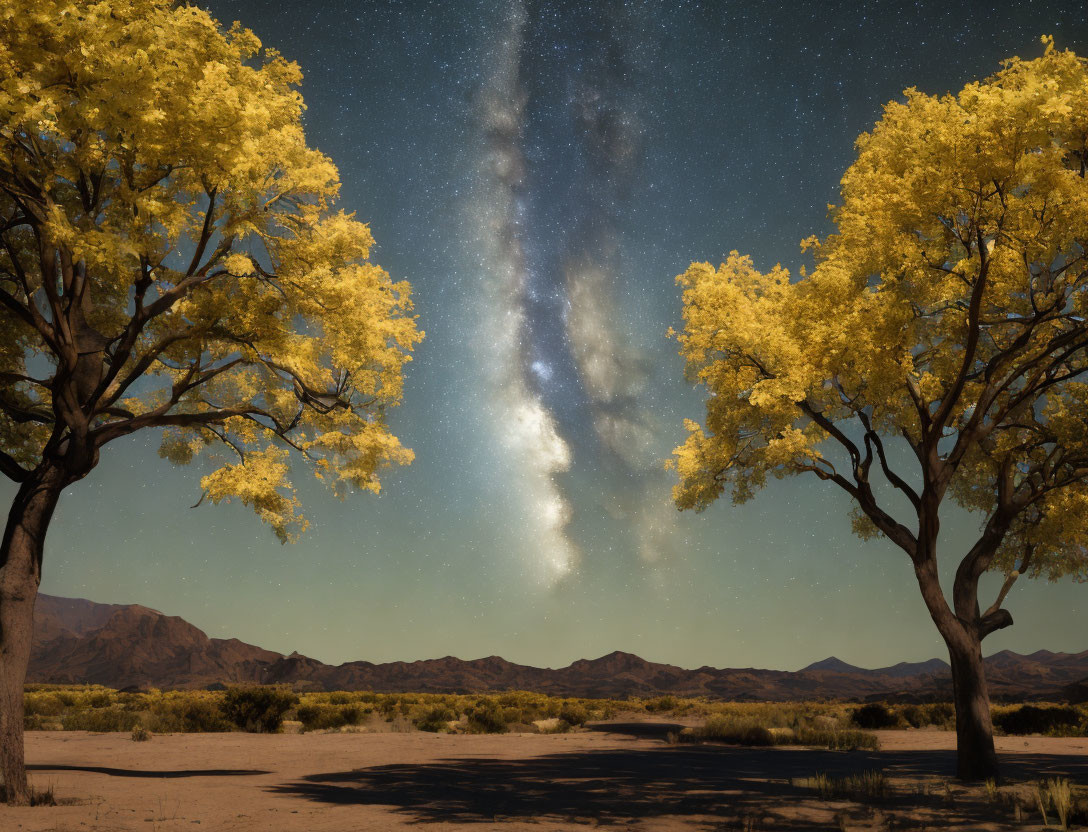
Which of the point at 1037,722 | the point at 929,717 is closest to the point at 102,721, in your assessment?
the point at 929,717

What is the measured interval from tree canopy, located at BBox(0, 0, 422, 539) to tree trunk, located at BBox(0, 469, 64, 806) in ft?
1.66

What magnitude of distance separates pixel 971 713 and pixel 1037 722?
1759 cm

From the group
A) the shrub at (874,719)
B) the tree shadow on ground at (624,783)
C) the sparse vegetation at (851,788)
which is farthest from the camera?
the shrub at (874,719)

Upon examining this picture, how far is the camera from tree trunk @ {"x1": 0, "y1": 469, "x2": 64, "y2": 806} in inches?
409

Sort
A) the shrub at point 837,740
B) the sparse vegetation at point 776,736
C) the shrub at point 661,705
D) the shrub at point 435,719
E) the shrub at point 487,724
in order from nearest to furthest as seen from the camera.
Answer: the shrub at point 837,740
the sparse vegetation at point 776,736
the shrub at point 435,719
the shrub at point 487,724
the shrub at point 661,705

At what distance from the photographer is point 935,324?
1544 centimetres

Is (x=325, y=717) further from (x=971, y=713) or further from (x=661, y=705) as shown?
(x=971, y=713)

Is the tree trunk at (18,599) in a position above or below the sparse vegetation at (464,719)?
above

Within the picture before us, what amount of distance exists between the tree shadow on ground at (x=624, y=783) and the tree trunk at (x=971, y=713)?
1386mm

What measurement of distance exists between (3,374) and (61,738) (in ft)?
44.6

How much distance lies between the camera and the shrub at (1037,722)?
26.1m

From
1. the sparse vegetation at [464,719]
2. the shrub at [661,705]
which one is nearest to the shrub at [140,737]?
the sparse vegetation at [464,719]

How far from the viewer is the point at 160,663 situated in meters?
129

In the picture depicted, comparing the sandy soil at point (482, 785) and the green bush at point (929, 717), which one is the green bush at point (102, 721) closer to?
the sandy soil at point (482, 785)
